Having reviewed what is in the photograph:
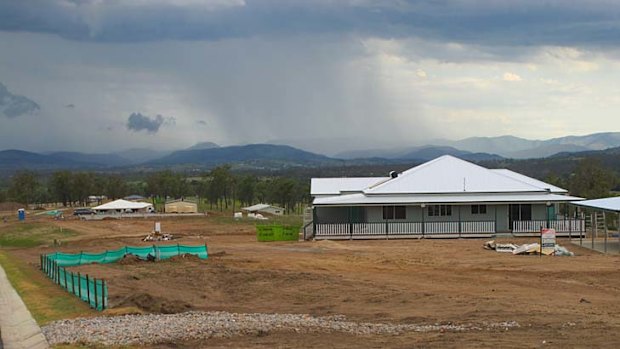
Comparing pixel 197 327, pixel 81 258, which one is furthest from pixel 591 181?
pixel 197 327

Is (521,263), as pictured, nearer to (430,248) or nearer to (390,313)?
(430,248)

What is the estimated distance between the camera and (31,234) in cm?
6525

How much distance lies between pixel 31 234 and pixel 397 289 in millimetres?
48180

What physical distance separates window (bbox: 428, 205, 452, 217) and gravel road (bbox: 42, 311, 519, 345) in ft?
92.4

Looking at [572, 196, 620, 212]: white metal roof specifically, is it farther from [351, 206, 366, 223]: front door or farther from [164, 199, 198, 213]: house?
[164, 199, 198, 213]: house

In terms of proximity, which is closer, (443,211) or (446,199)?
(446,199)

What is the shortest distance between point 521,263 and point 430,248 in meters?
7.93

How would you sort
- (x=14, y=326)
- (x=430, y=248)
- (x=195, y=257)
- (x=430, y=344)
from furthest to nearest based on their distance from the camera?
(x=430, y=248)
(x=195, y=257)
(x=14, y=326)
(x=430, y=344)

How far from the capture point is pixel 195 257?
35.5 metres

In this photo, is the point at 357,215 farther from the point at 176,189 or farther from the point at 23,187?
the point at 23,187

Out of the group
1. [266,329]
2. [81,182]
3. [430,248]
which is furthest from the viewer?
[81,182]

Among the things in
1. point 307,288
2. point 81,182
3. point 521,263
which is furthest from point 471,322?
point 81,182

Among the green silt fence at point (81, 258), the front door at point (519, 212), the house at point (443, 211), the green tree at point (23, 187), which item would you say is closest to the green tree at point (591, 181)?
the house at point (443, 211)

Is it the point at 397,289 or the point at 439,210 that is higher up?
the point at 439,210
